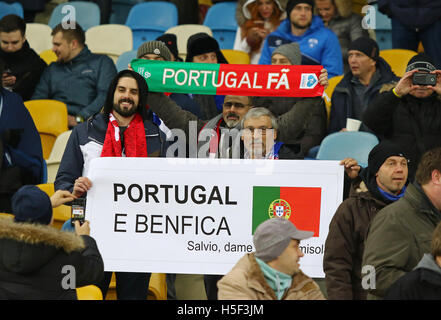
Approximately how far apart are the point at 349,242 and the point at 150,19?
750cm

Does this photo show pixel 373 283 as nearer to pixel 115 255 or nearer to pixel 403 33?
pixel 115 255

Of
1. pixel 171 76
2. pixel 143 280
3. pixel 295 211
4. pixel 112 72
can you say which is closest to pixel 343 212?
pixel 295 211

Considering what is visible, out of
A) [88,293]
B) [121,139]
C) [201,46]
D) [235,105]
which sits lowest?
[88,293]

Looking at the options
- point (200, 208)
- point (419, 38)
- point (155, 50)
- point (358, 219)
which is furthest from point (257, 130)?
point (419, 38)

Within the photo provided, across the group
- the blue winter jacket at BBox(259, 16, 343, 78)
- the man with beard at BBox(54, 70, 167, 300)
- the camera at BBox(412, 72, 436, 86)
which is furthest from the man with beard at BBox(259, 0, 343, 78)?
the man with beard at BBox(54, 70, 167, 300)

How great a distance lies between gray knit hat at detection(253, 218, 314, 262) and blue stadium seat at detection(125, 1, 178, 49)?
7.70m

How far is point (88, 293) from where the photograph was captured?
19.7 feet

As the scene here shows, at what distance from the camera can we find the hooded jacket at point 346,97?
9438mm

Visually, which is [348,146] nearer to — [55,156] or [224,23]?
[55,156]

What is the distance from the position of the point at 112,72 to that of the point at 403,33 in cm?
334

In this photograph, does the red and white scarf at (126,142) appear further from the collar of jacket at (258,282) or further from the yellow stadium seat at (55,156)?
the yellow stadium seat at (55,156)

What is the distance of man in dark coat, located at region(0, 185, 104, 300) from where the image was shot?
5445 mm

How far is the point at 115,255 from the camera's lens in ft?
22.3

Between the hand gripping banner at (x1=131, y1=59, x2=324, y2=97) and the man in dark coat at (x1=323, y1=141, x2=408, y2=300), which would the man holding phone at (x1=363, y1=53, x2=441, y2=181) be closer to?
the hand gripping banner at (x1=131, y1=59, x2=324, y2=97)
